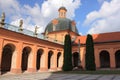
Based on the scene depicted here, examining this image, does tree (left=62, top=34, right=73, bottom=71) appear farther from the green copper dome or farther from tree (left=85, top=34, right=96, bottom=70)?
the green copper dome

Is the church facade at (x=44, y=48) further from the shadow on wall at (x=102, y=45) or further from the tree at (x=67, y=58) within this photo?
the tree at (x=67, y=58)

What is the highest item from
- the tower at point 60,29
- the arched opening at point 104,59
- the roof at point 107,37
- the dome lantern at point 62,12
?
the dome lantern at point 62,12

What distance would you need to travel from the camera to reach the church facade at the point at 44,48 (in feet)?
78.6

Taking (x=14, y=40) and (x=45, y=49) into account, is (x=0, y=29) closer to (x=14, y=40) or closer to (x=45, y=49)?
(x=14, y=40)

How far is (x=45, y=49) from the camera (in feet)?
104

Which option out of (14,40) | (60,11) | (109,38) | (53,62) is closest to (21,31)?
(14,40)

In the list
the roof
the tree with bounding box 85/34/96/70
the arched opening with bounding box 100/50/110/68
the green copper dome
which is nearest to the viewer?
the tree with bounding box 85/34/96/70

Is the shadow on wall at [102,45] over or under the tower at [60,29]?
under

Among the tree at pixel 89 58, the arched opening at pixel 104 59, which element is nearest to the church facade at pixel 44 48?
the arched opening at pixel 104 59

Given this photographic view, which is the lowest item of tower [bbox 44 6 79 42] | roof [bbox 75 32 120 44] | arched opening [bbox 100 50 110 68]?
arched opening [bbox 100 50 110 68]

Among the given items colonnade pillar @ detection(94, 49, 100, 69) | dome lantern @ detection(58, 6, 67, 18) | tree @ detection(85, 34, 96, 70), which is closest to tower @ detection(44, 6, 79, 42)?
dome lantern @ detection(58, 6, 67, 18)

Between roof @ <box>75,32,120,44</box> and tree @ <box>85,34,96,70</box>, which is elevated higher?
roof @ <box>75,32,120,44</box>

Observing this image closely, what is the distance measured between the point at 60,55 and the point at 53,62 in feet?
13.3

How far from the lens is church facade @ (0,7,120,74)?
23953 mm
